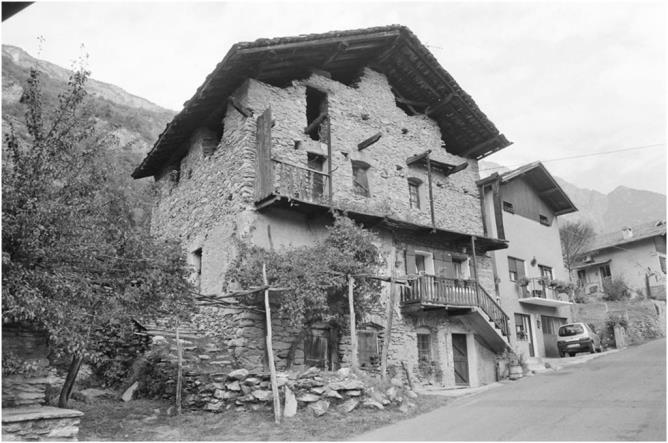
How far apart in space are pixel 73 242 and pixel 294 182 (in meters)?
7.26

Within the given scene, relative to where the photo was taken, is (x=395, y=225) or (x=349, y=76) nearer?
(x=395, y=225)

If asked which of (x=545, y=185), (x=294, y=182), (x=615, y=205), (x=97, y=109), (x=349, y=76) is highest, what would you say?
(x=615, y=205)

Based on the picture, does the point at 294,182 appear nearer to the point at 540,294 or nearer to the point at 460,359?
the point at 460,359

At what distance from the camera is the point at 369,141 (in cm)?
1759

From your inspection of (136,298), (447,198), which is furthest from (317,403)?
(447,198)

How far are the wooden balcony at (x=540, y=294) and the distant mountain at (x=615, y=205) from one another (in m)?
86.9

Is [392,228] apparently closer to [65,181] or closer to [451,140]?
[451,140]

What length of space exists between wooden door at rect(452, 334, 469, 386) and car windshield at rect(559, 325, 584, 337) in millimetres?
6677

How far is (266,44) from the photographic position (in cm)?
1521

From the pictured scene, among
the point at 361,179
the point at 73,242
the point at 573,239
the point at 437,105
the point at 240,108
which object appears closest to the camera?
the point at 73,242

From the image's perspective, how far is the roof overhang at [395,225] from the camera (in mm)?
14719

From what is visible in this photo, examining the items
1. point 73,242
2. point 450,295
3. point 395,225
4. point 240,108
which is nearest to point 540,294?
point 450,295

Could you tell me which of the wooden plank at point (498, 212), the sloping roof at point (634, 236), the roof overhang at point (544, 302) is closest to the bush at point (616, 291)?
the sloping roof at point (634, 236)

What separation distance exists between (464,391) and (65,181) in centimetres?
1189
